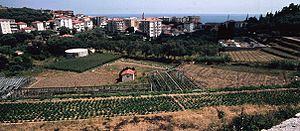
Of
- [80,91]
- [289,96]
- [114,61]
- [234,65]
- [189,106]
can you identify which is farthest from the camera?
[114,61]

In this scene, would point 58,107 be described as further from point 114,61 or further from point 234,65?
point 234,65

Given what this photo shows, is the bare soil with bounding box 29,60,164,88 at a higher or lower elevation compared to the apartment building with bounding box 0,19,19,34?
lower

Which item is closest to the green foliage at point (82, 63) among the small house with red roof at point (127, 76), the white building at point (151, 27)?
the small house with red roof at point (127, 76)

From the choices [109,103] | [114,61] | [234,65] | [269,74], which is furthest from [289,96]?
[114,61]

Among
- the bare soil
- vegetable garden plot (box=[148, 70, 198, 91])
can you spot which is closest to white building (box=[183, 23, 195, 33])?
the bare soil

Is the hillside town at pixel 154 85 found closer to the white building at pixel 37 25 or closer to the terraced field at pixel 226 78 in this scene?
the terraced field at pixel 226 78

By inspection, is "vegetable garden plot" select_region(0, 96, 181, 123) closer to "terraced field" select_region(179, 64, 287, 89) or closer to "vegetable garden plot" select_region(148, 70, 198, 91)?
"vegetable garden plot" select_region(148, 70, 198, 91)
